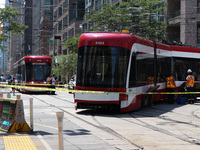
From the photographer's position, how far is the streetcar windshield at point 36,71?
110 ft

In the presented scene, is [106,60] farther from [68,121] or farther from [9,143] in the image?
[9,143]

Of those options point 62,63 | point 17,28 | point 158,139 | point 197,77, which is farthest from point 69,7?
point 158,139

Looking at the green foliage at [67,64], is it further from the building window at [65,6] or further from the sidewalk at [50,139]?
the sidewalk at [50,139]

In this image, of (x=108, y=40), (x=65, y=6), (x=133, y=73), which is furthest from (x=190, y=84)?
(x=65, y=6)

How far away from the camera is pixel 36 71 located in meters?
33.6

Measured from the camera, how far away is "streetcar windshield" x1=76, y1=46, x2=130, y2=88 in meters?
15.3

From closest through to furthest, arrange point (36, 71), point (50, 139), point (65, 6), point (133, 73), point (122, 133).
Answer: point (50, 139) → point (122, 133) → point (133, 73) → point (36, 71) → point (65, 6)

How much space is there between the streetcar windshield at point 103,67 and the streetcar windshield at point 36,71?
18.4 metres

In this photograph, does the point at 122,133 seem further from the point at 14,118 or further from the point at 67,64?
the point at 67,64

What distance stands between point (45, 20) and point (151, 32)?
7675cm

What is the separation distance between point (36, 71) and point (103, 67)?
749 inches

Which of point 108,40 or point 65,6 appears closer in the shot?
point 108,40

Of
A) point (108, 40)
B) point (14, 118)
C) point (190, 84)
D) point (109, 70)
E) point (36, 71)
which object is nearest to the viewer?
point (14, 118)

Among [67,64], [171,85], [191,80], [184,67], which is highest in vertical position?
[67,64]
